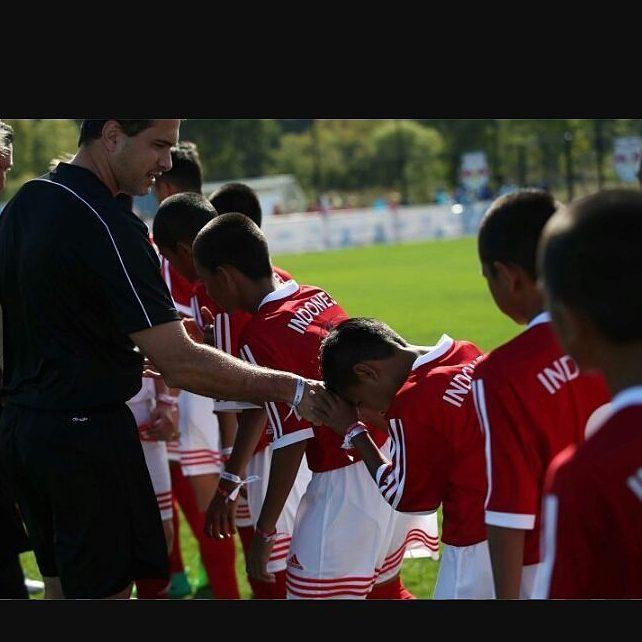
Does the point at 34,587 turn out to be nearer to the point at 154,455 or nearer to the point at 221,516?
the point at 154,455

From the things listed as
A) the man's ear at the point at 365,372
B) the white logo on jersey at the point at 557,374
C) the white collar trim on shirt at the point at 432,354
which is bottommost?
the man's ear at the point at 365,372

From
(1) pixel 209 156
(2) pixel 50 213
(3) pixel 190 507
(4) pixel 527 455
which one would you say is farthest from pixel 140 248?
(1) pixel 209 156

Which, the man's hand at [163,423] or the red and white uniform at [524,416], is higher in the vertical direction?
the red and white uniform at [524,416]

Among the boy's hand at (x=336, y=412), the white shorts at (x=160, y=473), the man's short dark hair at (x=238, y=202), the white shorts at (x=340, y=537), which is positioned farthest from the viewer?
the man's short dark hair at (x=238, y=202)

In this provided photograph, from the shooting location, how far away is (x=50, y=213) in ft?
11.5

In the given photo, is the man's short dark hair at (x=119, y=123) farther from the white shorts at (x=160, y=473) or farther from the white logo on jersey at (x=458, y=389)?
the white shorts at (x=160, y=473)

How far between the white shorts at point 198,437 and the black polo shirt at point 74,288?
6.82 feet

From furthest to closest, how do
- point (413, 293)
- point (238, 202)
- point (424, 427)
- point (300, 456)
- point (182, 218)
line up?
point (413, 293) < point (238, 202) < point (182, 218) < point (300, 456) < point (424, 427)

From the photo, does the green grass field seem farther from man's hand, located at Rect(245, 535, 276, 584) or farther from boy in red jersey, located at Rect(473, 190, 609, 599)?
boy in red jersey, located at Rect(473, 190, 609, 599)

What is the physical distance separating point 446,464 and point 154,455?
236 centimetres

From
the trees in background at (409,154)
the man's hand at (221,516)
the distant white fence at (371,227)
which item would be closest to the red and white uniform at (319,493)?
the man's hand at (221,516)

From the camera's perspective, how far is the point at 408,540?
4.18 m

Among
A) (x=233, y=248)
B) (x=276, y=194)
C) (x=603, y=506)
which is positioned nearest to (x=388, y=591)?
(x=233, y=248)

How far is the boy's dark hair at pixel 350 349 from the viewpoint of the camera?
11.7 feet
